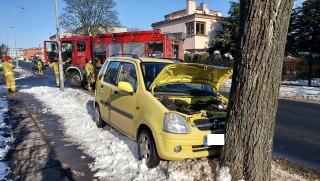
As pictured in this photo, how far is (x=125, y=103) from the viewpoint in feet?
14.2

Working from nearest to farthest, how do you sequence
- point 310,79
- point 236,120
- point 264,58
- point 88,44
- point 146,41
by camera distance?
point 264,58 < point 236,120 < point 146,41 < point 88,44 < point 310,79

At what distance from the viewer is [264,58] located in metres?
2.71

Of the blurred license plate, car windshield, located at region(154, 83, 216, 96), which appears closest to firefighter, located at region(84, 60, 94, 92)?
car windshield, located at region(154, 83, 216, 96)

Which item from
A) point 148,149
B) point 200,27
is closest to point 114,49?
point 148,149

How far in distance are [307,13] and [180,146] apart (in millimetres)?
21720

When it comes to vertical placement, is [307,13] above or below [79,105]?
above

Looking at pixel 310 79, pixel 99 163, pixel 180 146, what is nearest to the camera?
pixel 180 146

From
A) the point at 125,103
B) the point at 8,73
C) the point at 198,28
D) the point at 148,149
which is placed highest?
the point at 198,28

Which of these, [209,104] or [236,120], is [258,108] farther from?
[209,104]

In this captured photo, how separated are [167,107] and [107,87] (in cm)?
213

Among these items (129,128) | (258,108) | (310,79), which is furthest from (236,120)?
(310,79)

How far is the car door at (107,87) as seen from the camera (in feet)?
16.7

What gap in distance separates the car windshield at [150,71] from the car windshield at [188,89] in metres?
0.19

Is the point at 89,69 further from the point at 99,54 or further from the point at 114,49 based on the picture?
the point at 114,49
